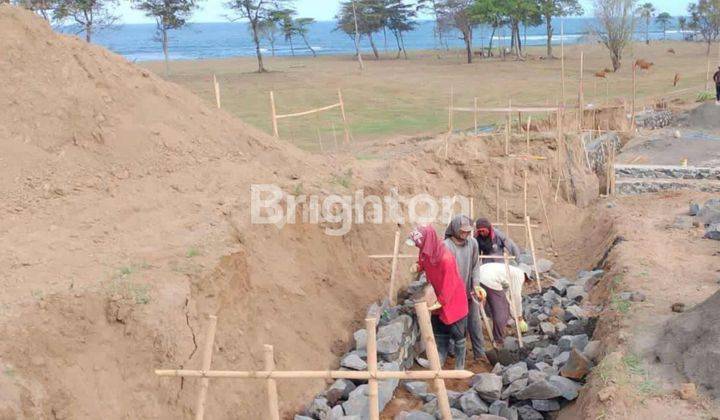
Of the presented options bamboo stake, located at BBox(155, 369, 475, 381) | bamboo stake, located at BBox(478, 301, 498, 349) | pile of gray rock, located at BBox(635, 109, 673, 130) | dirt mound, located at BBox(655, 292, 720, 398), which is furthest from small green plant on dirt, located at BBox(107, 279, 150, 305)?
pile of gray rock, located at BBox(635, 109, 673, 130)

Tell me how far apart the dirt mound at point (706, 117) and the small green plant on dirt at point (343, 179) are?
13.0m

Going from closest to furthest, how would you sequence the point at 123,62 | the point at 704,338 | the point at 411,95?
the point at 704,338, the point at 123,62, the point at 411,95

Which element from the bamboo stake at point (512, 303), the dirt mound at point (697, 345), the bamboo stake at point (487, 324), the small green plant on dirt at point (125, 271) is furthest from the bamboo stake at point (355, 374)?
the bamboo stake at point (487, 324)

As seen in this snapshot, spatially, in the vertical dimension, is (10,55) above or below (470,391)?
above

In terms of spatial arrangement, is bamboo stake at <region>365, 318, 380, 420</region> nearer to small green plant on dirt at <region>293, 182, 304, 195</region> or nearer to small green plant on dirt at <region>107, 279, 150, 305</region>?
small green plant on dirt at <region>107, 279, 150, 305</region>

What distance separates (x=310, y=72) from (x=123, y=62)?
2707 centimetres

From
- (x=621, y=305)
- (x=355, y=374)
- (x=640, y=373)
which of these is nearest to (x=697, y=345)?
Result: (x=640, y=373)

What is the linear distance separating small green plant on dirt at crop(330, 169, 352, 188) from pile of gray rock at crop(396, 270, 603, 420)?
3.10 metres

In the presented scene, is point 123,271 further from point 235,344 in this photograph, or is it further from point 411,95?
point 411,95

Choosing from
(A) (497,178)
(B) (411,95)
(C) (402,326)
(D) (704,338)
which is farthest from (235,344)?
(B) (411,95)

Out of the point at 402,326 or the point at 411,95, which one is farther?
the point at 411,95

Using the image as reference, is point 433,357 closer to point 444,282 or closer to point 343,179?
point 444,282

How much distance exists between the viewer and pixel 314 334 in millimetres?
7434

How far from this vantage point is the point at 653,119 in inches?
779
